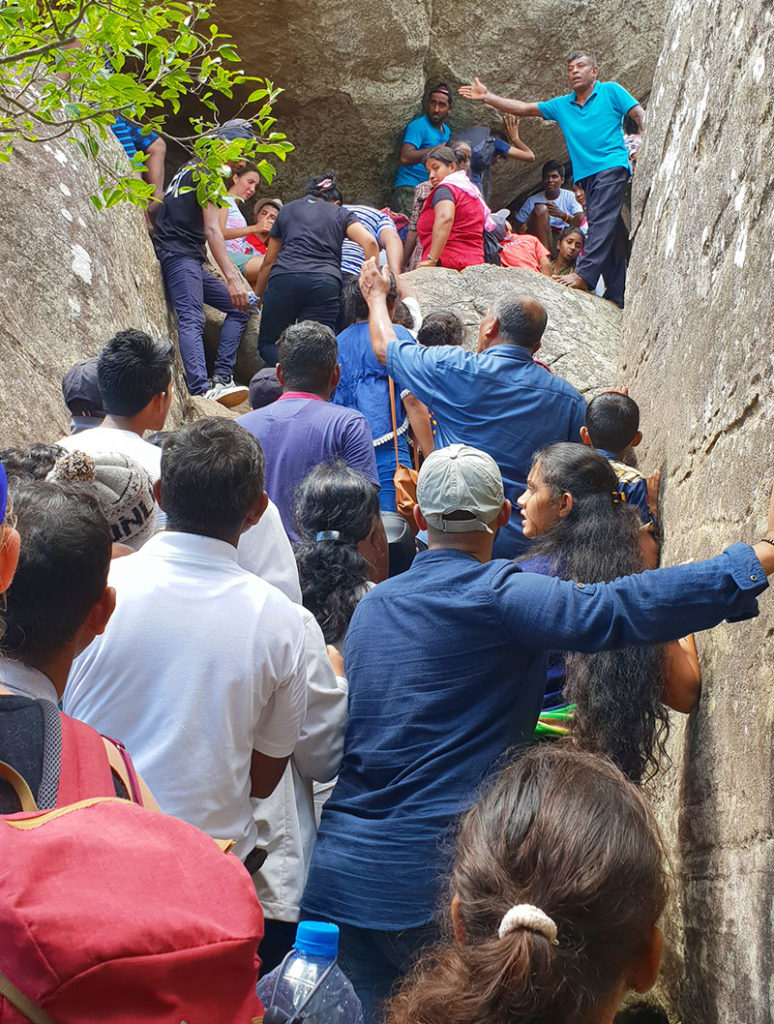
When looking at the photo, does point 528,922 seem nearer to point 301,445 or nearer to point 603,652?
point 603,652

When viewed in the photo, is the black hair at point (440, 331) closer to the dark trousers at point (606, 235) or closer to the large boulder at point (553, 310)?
the large boulder at point (553, 310)

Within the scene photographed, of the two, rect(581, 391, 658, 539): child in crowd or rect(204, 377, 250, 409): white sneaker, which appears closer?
rect(581, 391, 658, 539): child in crowd

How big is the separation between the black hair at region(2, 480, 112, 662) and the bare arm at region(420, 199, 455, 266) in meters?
6.21

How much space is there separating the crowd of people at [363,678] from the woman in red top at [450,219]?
11.2ft

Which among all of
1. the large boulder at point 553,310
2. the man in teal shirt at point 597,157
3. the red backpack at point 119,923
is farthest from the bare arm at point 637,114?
the red backpack at point 119,923

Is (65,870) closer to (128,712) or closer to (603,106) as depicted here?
(128,712)

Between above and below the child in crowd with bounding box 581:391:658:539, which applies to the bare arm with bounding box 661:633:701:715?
below

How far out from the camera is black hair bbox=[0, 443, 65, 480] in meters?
2.86

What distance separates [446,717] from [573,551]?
895 mm

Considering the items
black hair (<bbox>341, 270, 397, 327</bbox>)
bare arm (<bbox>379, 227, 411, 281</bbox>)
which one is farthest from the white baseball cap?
bare arm (<bbox>379, 227, 411, 281</bbox>)

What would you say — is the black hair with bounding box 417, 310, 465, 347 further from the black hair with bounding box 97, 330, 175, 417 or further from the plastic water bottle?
the plastic water bottle

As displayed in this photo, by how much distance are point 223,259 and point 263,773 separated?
540 centimetres

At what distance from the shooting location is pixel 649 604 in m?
2.10

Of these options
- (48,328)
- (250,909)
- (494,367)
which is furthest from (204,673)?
(48,328)
